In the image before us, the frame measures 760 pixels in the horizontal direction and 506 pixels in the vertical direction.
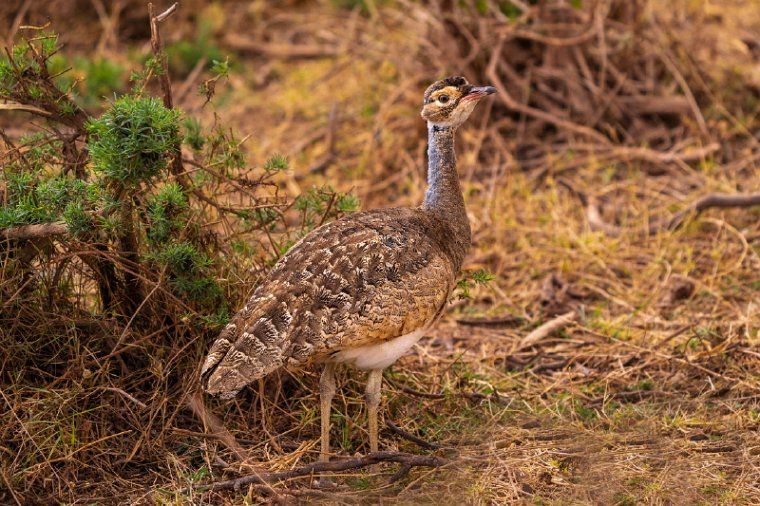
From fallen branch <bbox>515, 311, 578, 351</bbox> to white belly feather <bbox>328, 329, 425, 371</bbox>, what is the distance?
170 centimetres

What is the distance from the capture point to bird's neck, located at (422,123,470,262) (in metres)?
5.00

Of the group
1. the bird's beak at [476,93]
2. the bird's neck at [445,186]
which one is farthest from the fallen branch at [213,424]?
the bird's beak at [476,93]

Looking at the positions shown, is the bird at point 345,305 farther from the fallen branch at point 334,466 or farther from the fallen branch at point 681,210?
the fallen branch at point 681,210

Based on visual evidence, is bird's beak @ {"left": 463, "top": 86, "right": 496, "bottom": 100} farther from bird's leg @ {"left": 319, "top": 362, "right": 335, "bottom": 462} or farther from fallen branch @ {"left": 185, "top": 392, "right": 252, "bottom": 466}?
fallen branch @ {"left": 185, "top": 392, "right": 252, "bottom": 466}

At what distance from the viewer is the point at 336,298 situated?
4.29m

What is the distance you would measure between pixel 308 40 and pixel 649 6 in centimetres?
385

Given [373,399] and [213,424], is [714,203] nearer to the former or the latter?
[373,399]

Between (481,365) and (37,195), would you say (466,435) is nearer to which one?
(481,365)

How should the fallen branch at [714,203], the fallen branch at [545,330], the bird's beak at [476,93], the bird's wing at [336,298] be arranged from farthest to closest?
the fallen branch at [714,203]
the fallen branch at [545,330]
the bird's beak at [476,93]
the bird's wing at [336,298]

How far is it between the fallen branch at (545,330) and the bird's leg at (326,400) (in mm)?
1764

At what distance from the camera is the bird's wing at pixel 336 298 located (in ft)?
13.7

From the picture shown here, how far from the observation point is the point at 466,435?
4938 mm

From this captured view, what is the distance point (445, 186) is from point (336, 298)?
1.07 meters

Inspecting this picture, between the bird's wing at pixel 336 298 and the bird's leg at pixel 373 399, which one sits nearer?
the bird's wing at pixel 336 298
